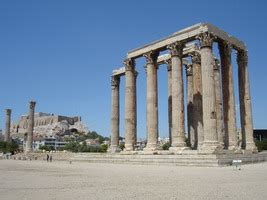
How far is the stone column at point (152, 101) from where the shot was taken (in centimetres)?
4144

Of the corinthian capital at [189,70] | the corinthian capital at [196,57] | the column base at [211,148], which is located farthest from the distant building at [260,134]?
the column base at [211,148]

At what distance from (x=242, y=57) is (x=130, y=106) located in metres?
15.9

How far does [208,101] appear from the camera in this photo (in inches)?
1362

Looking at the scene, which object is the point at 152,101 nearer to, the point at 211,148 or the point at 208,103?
the point at 208,103

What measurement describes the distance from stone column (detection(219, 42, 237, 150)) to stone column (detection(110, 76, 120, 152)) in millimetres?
18549

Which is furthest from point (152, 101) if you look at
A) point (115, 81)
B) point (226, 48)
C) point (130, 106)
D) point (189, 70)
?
point (115, 81)

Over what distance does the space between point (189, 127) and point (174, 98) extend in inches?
385

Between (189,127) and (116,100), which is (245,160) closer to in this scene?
(189,127)

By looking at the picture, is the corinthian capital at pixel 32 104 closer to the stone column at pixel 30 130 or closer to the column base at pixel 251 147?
the stone column at pixel 30 130

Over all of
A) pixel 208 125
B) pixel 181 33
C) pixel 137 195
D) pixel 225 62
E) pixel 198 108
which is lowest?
pixel 137 195

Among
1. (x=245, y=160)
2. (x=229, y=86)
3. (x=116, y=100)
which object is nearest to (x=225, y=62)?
(x=229, y=86)

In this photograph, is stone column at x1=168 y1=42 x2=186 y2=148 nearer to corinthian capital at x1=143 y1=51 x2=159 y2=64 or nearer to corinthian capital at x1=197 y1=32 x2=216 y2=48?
corinthian capital at x1=197 y1=32 x2=216 y2=48

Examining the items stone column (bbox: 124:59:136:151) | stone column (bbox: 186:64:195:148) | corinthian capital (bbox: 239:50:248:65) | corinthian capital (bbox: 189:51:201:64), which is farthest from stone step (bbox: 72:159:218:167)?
corinthian capital (bbox: 239:50:248:65)

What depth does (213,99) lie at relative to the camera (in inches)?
1366
